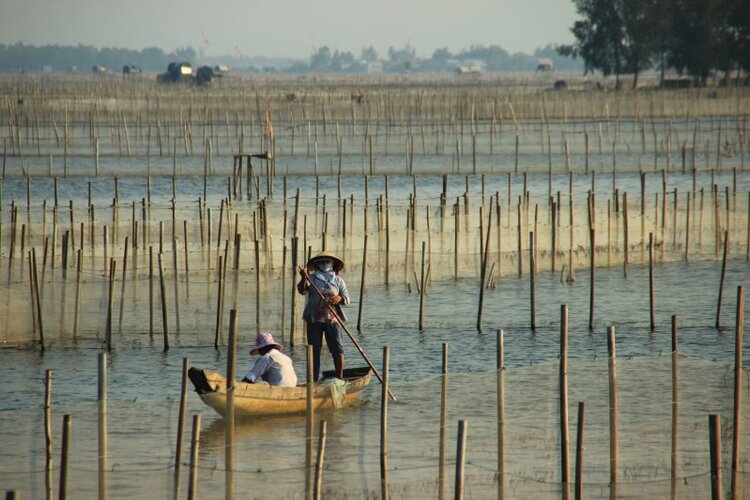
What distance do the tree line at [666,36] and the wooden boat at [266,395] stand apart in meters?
49.2

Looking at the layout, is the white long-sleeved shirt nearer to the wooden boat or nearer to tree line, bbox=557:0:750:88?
the wooden boat

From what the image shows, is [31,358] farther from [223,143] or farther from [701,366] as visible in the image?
[223,143]

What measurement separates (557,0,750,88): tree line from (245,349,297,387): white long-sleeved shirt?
49.8m

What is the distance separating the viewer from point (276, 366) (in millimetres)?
10680

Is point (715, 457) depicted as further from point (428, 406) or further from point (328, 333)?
point (328, 333)

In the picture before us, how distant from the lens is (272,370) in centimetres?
1069

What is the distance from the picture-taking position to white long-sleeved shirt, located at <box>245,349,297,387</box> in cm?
1066

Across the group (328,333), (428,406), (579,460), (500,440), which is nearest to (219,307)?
(328,333)

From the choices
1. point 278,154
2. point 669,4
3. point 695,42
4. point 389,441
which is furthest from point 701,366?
point 669,4

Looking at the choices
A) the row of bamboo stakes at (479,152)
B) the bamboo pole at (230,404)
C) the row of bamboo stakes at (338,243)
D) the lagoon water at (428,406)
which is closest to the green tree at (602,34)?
the row of bamboo stakes at (479,152)

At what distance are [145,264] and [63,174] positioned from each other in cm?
1658

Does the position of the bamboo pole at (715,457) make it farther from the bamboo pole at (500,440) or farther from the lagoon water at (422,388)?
the bamboo pole at (500,440)

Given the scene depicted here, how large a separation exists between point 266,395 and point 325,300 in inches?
47.8

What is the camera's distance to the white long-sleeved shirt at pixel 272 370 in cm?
1066
